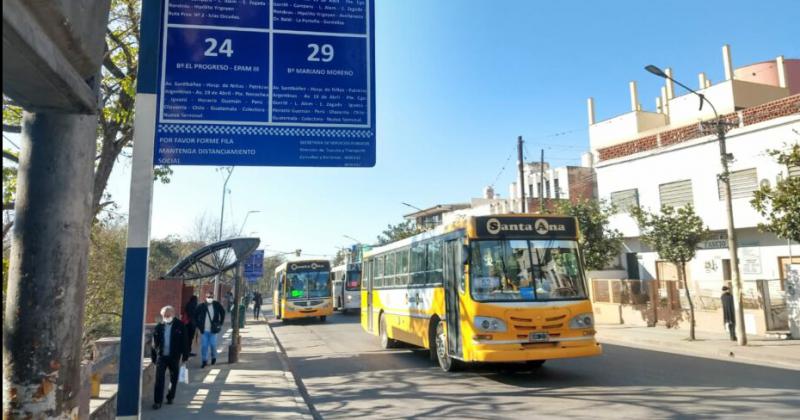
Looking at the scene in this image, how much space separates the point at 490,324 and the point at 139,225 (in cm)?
693

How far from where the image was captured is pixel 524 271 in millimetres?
10000

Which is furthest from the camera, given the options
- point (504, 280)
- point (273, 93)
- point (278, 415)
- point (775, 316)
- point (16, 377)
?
point (775, 316)

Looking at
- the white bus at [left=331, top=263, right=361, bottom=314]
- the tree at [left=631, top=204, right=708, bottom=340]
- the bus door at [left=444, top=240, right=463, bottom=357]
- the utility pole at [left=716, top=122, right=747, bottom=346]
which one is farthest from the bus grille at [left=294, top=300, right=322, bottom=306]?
the utility pole at [left=716, top=122, right=747, bottom=346]

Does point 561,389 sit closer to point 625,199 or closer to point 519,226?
point 519,226

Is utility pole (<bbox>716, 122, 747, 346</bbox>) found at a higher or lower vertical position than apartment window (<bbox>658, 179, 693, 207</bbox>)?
lower

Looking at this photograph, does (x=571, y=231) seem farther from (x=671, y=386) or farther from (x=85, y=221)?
(x=85, y=221)

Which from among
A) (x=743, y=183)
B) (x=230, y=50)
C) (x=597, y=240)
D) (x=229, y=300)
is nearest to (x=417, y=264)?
(x=230, y=50)

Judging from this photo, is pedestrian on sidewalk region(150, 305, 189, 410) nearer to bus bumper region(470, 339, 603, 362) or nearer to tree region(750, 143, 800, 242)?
bus bumper region(470, 339, 603, 362)

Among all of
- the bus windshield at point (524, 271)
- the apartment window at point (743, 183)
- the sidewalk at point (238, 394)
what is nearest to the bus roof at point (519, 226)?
the bus windshield at point (524, 271)

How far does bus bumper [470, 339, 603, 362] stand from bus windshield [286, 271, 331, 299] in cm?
1986

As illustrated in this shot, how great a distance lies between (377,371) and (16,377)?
9.42 m

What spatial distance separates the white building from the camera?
19.5 meters

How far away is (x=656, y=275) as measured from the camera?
25.1 metres

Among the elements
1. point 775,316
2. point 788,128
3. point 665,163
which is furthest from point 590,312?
point 665,163
